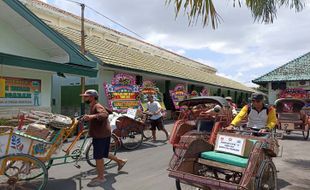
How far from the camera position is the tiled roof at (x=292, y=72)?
973 inches

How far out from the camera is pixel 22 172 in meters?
5.62

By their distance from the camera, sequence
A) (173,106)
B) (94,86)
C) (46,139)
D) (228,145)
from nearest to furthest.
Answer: (228,145) → (46,139) → (94,86) → (173,106)

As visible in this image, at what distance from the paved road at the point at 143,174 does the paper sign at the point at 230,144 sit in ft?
4.87

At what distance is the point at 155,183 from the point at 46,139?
2.25m

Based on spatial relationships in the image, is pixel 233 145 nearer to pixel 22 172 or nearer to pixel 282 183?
pixel 282 183

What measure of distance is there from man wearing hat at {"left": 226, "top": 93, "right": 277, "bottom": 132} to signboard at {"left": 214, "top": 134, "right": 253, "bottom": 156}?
0.93 meters

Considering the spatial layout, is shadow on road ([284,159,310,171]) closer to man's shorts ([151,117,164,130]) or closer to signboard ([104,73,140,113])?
man's shorts ([151,117,164,130])

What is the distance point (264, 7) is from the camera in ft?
23.3

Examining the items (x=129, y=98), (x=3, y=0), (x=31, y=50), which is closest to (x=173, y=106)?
(x=129, y=98)

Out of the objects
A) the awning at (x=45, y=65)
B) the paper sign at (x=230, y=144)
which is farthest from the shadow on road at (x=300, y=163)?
the awning at (x=45, y=65)

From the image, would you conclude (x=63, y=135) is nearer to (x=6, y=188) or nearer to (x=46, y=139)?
(x=46, y=139)

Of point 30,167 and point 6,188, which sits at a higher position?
point 30,167

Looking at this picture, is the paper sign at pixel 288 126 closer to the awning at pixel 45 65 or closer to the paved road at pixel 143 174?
the paved road at pixel 143 174

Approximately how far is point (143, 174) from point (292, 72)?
21360 millimetres
